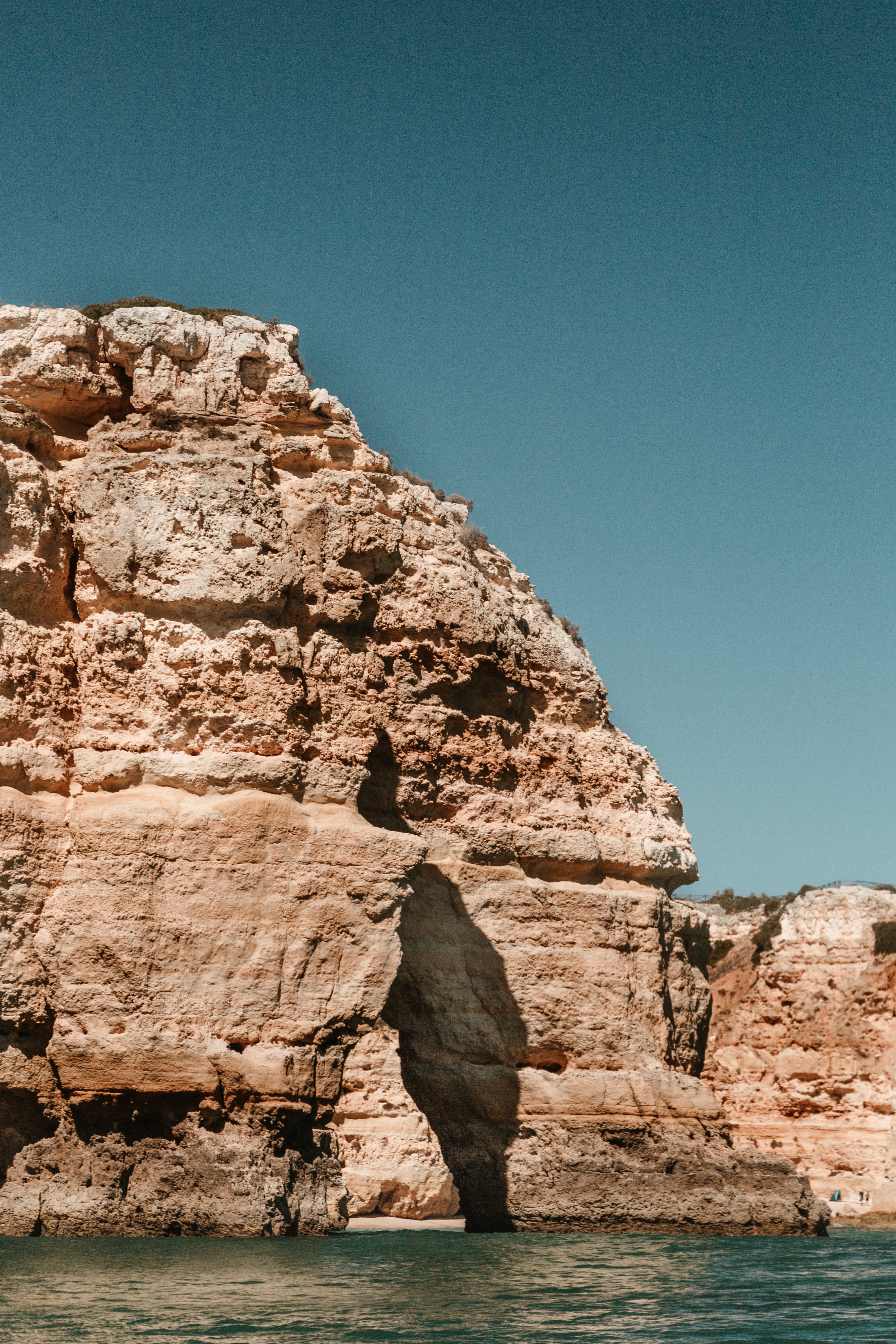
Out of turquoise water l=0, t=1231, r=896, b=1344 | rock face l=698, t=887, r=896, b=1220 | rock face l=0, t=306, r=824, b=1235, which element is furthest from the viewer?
rock face l=698, t=887, r=896, b=1220

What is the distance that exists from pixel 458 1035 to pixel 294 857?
17.1ft

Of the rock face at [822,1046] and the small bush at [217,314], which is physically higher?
the small bush at [217,314]

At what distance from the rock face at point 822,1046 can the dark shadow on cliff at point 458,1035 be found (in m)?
14.0

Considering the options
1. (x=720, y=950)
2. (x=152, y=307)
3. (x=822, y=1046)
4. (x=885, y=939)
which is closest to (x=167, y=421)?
(x=152, y=307)

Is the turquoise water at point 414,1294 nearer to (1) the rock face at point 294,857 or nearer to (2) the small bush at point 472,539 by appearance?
(1) the rock face at point 294,857

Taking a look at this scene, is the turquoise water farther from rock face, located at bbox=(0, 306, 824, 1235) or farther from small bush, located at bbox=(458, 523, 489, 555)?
small bush, located at bbox=(458, 523, 489, 555)

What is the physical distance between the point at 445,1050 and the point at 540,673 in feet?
18.5

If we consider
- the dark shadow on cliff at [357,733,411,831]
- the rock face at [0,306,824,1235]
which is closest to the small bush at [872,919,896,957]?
the rock face at [0,306,824,1235]

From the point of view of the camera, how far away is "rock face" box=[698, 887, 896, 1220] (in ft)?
104

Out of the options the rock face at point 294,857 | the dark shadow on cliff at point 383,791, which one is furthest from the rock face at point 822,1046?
the dark shadow on cliff at point 383,791

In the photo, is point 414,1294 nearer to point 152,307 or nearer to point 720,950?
point 152,307

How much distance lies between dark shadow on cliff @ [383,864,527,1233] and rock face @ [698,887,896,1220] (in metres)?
14.0

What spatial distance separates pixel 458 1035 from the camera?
19859mm

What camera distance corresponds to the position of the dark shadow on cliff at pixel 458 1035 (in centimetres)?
1955
